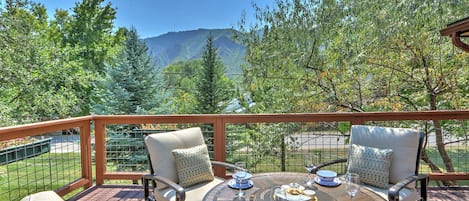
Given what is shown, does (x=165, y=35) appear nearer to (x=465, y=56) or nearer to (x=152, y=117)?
(x=152, y=117)

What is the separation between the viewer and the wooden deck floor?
3506 mm

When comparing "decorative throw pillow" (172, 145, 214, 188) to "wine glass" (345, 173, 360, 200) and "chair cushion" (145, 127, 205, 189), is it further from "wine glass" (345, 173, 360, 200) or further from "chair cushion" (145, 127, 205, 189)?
"wine glass" (345, 173, 360, 200)

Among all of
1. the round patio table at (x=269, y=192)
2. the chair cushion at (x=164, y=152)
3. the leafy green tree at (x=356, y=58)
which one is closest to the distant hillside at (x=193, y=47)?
the leafy green tree at (x=356, y=58)

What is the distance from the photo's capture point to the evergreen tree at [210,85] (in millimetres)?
8422

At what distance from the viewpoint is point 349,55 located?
614 centimetres

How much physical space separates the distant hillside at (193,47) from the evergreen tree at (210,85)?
0.77 feet

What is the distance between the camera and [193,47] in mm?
9844

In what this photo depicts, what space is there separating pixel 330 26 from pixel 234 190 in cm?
534

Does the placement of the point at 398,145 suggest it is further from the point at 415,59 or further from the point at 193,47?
the point at 193,47

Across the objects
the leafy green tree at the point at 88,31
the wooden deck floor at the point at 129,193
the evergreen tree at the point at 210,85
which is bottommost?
the wooden deck floor at the point at 129,193

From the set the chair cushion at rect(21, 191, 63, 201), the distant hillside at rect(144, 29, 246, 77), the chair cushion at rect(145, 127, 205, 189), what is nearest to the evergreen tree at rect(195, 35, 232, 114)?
the distant hillside at rect(144, 29, 246, 77)

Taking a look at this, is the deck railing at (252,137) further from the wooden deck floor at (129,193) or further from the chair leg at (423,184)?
the chair leg at (423,184)

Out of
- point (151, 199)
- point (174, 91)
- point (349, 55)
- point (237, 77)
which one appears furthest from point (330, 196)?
point (174, 91)

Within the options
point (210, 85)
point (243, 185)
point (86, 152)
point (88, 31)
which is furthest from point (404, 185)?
point (88, 31)
